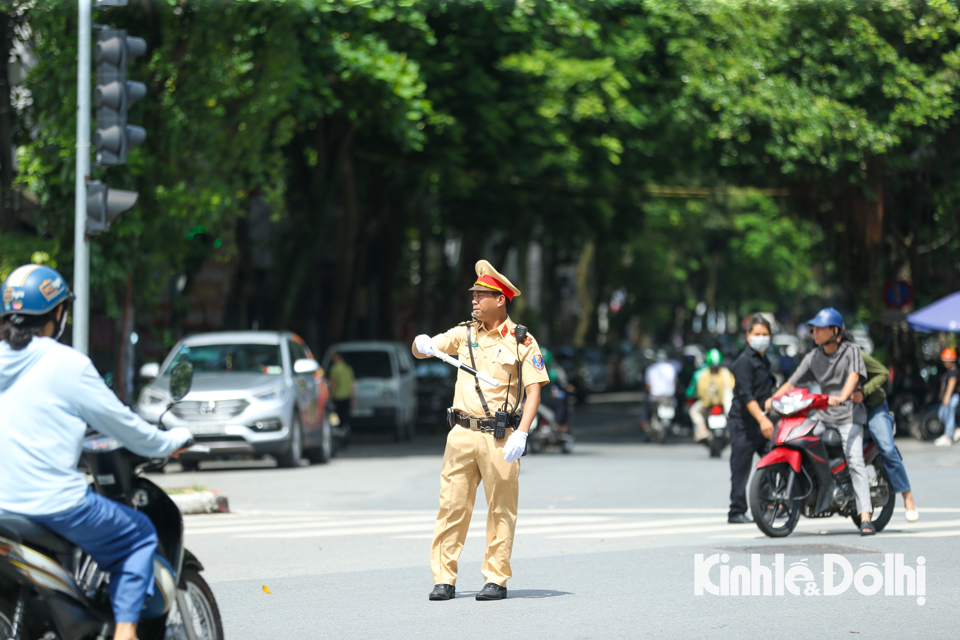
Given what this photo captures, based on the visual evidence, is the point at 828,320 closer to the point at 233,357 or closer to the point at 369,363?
the point at 233,357

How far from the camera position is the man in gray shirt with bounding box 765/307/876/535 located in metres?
10.0

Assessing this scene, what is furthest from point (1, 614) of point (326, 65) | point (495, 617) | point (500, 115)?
point (500, 115)

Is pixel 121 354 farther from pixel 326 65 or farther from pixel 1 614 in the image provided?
pixel 1 614

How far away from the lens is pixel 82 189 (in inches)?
466

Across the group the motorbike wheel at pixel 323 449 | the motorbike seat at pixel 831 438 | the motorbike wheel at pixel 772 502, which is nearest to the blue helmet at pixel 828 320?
the motorbike seat at pixel 831 438

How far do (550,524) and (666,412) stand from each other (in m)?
12.7

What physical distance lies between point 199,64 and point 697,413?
9.16 meters

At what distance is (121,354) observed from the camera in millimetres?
16828

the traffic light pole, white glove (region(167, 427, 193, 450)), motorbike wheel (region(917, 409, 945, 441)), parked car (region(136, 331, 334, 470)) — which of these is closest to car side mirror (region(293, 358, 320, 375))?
parked car (region(136, 331, 334, 470))

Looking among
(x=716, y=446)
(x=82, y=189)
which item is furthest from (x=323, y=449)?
(x=82, y=189)

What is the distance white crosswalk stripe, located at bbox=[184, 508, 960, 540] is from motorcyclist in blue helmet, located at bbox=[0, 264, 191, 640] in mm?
5953

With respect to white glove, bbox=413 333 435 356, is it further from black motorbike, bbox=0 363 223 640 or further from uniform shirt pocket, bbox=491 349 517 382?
black motorbike, bbox=0 363 223 640

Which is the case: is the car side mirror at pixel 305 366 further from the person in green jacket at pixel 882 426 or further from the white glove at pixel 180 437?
the white glove at pixel 180 437

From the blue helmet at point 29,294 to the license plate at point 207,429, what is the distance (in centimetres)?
1241
